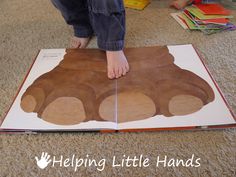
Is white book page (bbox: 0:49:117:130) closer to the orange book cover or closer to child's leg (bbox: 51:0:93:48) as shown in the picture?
child's leg (bbox: 51:0:93:48)

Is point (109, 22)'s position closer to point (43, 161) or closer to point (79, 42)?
point (79, 42)

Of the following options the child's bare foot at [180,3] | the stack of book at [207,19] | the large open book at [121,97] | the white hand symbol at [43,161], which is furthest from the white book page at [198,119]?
the child's bare foot at [180,3]

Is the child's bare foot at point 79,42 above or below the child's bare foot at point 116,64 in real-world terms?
below

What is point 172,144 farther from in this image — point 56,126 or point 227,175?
point 56,126

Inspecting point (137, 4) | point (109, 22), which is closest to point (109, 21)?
point (109, 22)

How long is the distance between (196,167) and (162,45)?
0.46 m

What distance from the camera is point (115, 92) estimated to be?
667 mm

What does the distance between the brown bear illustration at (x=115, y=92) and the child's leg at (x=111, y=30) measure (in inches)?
1.1

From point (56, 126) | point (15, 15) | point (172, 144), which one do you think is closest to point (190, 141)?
point (172, 144)

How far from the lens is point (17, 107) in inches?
25.7

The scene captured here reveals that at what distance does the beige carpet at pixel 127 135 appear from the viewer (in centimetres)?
53

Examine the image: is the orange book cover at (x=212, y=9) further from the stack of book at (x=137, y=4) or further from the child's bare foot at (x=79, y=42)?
the child's bare foot at (x=79, y=42)

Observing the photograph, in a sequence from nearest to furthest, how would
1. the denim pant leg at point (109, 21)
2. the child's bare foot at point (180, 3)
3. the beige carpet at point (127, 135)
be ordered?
the beige carpet at point (127, 135), the denim pant leg at point (109, 21), the child's bare foot at point (180, 3)

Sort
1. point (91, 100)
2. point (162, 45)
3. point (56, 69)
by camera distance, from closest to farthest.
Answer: point (91, 100)
point (56, 69)
point (162, 45)
